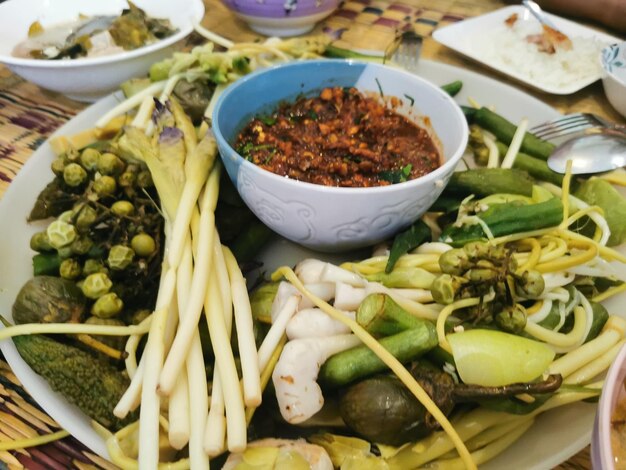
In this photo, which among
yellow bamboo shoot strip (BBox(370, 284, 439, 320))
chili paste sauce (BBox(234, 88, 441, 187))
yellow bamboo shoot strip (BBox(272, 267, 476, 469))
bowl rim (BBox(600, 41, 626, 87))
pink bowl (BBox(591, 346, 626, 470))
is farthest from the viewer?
bowl rim (BBox(600, 41, 626, 87))

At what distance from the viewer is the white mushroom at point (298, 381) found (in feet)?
3.18

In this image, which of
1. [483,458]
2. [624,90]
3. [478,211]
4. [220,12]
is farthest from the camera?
[220,12]

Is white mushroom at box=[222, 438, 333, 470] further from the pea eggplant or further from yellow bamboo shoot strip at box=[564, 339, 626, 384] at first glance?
yellow bamboo shoot strip at box=[564, 339, 626, 384]

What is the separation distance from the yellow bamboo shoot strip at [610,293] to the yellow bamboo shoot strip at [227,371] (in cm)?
90

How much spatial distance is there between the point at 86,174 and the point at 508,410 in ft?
3.94

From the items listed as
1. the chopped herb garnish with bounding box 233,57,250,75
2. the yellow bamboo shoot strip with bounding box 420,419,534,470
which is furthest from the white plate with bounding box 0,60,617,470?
the chopped herb garnish with bounding box 233,57,250,75

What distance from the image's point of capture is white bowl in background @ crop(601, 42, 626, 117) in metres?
1.97

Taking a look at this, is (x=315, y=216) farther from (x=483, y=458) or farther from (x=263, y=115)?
(x=483, y=458)

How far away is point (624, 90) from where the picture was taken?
194 centimetres

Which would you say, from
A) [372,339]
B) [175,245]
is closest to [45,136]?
[175,245]

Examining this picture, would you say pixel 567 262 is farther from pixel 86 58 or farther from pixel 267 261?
pixel 86 58

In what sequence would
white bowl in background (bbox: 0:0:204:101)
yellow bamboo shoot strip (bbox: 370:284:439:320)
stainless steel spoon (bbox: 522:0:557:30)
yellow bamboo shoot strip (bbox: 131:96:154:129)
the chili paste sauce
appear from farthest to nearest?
stainless steel spoon (bbox: 522:0:557:30) < white bowl in background (bbox: 0:0:204:101) < yellow bamboo shoot strip (bbox: 131:96:154:129) < the chili paste sauce < yellow bamboo shoot strip (bbox: 370:284:439:320)

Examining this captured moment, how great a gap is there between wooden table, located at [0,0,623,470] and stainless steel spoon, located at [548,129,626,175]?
0.50 m

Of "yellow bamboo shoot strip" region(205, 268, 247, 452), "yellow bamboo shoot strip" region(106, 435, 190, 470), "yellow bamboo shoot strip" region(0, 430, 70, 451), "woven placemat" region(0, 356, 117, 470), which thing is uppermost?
"yellow bamboo shoot strip" region(205, 268, 247, 452)
